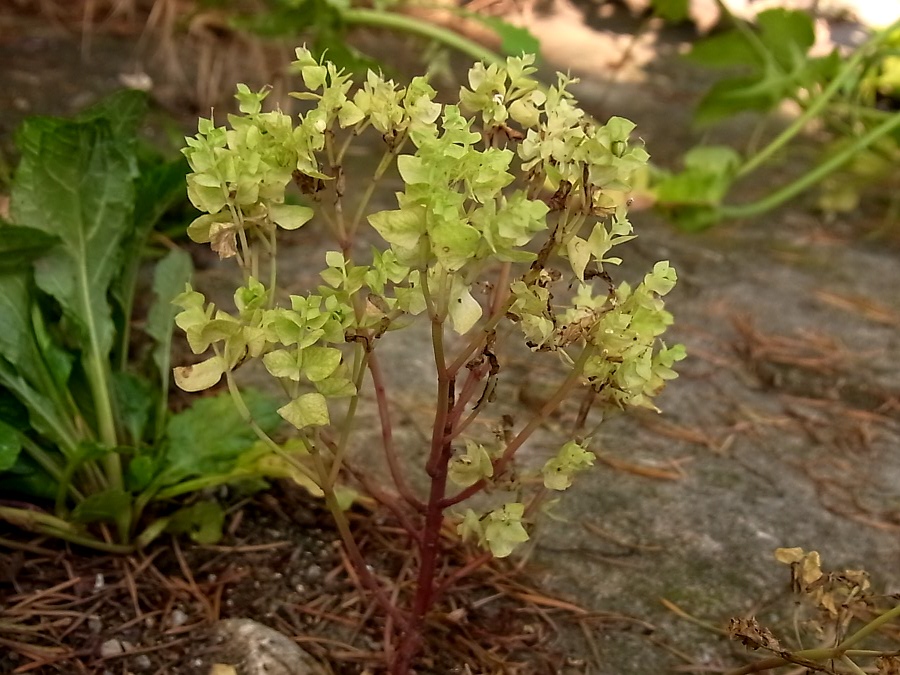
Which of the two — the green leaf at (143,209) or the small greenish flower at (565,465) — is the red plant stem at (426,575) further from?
the green leaf at (143,209)

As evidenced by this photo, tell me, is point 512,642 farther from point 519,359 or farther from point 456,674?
point 519,359

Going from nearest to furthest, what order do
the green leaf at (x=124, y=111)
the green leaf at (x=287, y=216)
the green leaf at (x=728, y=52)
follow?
the green leaf at (x=287, y=216)
the green leaf at (x=124, y=111)
the green leaf at (x=728, y=52)

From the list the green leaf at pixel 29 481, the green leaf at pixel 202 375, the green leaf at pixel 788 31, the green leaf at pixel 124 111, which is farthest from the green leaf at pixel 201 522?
the green leaf at pixel 788 31

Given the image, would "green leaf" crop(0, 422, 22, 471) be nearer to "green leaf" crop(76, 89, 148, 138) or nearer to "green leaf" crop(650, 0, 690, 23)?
"green leaf" crop(76, 89, 148, 138)

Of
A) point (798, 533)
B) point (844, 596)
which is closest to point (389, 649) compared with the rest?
point (844, 596)

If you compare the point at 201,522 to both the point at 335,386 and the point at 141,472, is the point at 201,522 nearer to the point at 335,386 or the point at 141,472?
the point at 141,472

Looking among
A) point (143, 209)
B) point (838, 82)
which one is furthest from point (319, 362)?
point (838, 82)

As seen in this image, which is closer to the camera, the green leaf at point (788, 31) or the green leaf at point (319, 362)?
the green leaf at point (319, 362)
